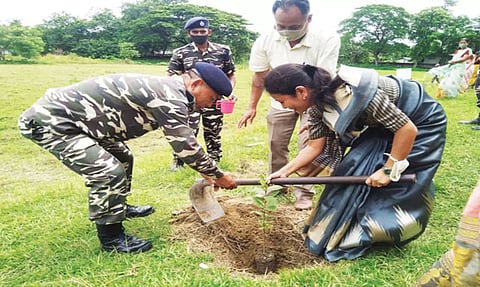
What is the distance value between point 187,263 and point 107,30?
47557mm

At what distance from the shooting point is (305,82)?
2201 mm

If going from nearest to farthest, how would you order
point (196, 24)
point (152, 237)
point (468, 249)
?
point (468, 249) < point (152, 237) < point (196, 24)

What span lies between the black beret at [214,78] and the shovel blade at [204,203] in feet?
2.75

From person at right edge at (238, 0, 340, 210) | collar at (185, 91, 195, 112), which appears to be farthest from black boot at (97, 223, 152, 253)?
person at right edge at (238, 0, 340, 210)

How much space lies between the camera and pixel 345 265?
2.32 meters

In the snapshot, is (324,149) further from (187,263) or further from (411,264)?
(187,263)

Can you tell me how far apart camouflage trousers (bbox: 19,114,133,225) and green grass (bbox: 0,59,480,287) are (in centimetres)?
35

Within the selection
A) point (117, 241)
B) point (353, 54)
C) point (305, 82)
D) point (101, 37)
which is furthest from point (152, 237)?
point (101, 37)

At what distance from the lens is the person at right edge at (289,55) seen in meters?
2.90

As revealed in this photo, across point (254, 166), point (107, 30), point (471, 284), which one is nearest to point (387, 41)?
point (107, 30)

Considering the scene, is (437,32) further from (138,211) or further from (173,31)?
(138,211)

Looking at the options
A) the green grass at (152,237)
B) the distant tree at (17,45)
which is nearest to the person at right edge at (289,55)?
the green grass at (152,237)

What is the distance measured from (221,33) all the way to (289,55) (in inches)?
1635

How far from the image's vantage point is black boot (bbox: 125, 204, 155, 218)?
125 inches
